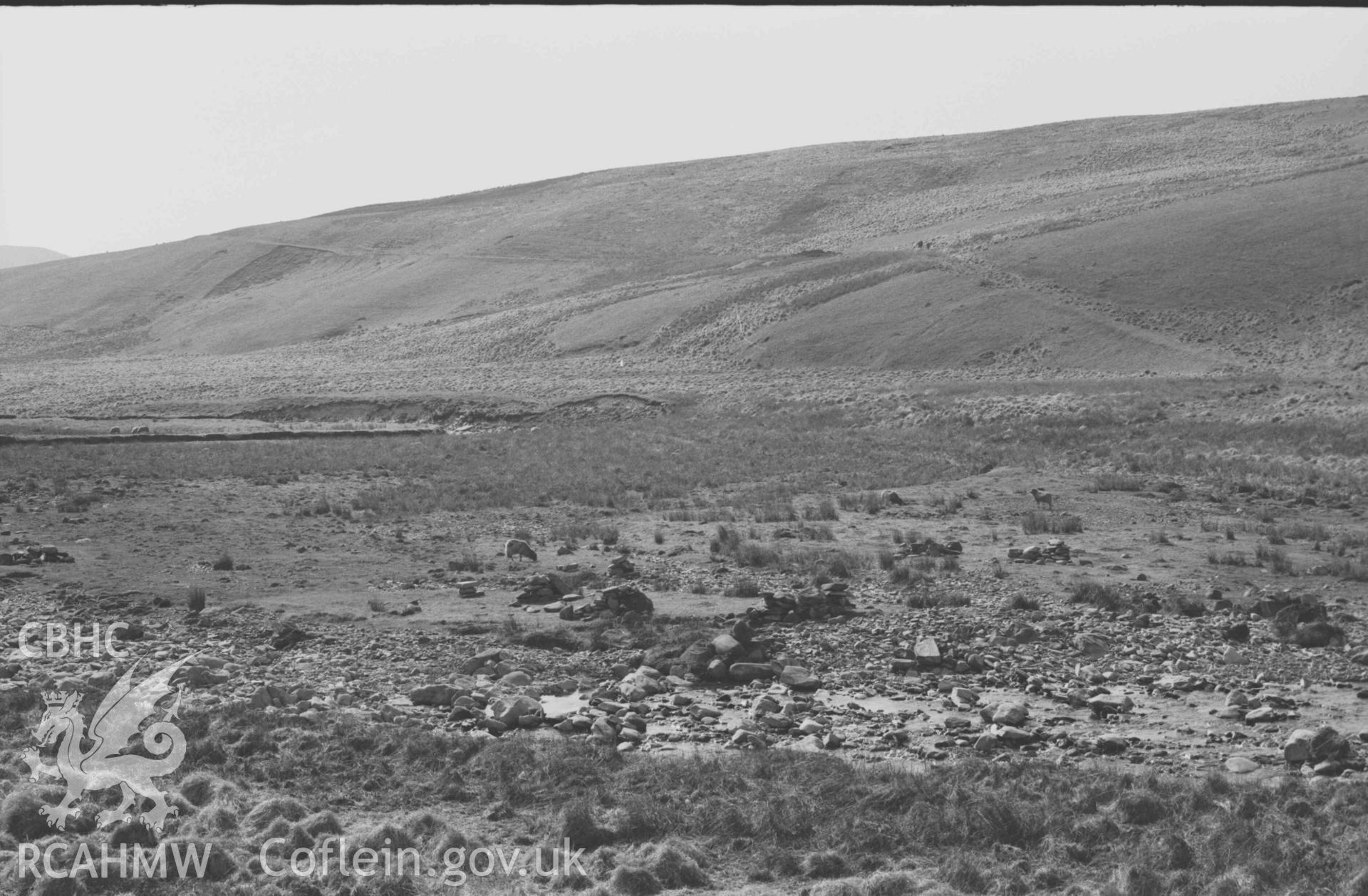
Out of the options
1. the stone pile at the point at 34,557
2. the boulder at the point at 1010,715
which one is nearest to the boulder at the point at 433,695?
the boulder at the point at 1010,715

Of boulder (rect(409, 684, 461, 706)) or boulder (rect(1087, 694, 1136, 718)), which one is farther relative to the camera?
boulder (rect(409, 684, 461, 706))

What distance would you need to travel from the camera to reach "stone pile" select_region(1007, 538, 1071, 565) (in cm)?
1852

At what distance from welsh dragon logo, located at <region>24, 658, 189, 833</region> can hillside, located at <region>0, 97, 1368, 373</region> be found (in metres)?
47.2

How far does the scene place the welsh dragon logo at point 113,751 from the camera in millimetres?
8273

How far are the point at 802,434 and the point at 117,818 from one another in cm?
3382

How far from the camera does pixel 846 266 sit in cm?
7812

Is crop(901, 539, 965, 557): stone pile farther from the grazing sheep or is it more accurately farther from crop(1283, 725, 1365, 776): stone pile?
crop(1283, 725, 1365, 776): stone pile

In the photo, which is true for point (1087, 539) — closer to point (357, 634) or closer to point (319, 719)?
point (357, 634)

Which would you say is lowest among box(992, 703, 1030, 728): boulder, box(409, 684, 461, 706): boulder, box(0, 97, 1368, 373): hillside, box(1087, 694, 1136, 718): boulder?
box(1087, 694, 1136, 718): boulder

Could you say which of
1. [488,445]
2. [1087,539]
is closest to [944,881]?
[1087,539]

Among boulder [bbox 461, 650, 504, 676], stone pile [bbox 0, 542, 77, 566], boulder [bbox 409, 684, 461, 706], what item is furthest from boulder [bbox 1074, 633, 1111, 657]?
stone pile [bbox 0, 542, 77, 566]

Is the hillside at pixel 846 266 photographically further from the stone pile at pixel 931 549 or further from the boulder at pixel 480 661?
the boulder at pixel 480 661

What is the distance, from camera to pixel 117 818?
8.09 metres

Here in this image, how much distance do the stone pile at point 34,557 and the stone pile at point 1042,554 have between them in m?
15.2
